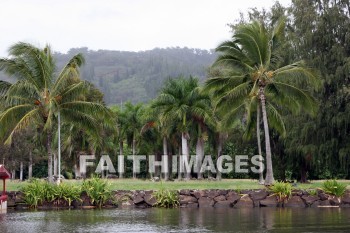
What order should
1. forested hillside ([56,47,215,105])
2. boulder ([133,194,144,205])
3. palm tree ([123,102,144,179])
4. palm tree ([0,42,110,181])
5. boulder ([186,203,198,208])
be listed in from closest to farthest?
boulder ([186,203,198,208]) → boulder ([133,194,144,205]) → palm tree ([0,42,110,181]) → palm tree ([123,102,144,179]) → forested hillside ([56,47,215,105])

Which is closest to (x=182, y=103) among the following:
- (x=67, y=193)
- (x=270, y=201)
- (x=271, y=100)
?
(x=271, y=100)

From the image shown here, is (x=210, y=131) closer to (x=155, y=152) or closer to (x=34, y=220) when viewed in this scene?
(x=155, y=152)

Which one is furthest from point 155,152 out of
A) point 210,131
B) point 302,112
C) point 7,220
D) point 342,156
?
point 7,220

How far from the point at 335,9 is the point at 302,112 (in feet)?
24.8

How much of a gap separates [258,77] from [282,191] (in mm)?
7097

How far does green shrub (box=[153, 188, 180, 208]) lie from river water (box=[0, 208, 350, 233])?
1.35 meters

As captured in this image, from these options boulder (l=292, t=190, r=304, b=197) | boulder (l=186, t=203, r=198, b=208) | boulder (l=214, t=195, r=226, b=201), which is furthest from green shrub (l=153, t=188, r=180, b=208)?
boulder (l=292, t=190, r=304, b=197)

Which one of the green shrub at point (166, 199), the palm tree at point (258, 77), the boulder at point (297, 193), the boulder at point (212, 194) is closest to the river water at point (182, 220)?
the green shrub at point (166, 199)

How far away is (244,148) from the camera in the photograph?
49750 millimetres

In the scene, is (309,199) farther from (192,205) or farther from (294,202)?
(192,205)

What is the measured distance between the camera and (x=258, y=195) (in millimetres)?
30094

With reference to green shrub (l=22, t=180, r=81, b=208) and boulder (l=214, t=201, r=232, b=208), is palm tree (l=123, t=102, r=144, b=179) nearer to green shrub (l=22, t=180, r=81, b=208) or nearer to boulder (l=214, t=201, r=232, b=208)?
green shrub (l=22, t=180, r=81, b=208)

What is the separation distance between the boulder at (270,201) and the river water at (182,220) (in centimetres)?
172

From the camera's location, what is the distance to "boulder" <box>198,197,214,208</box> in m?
30.7
